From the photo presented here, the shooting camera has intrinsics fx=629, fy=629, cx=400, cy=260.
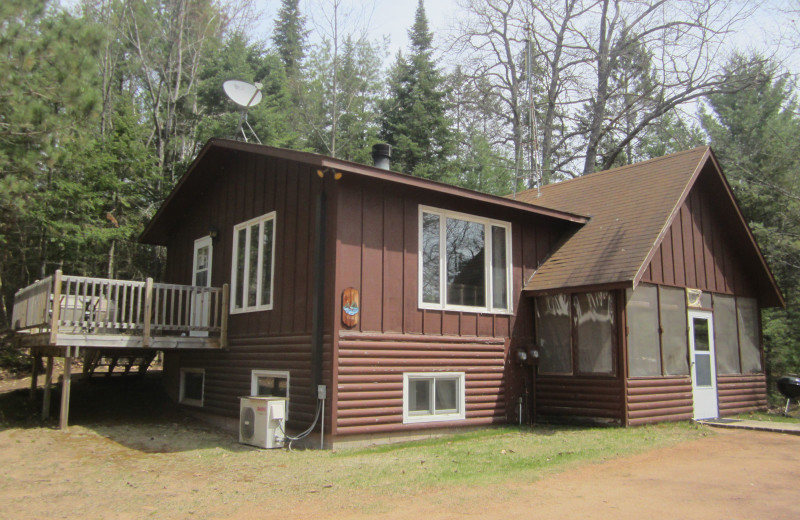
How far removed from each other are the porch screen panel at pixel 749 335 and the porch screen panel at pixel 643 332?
3.57 m

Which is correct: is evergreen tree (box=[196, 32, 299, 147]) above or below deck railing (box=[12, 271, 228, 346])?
above

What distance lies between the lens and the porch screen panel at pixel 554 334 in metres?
11.7

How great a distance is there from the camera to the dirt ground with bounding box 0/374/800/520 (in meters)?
5.88

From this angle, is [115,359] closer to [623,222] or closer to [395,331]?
[395,331]

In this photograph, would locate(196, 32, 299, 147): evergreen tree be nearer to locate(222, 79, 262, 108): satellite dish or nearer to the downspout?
locate(222, 79, 262, 108): satellite dish

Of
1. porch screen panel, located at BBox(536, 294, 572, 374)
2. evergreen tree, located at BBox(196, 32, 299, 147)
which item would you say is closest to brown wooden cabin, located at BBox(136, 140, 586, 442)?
porch screen panel, located at BBox(536, 294, 572, 374)

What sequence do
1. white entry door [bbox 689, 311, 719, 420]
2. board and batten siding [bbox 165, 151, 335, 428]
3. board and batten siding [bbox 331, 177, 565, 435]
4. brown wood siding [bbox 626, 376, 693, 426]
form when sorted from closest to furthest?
board and batten siding [bbox 331, 177, 565, 435], board and batten siding [bbox 165, 151, 335, 428], brown wood siding [bbox 626, 376, 693, 426], white entry door [bbox 689, 311, 719, 420]

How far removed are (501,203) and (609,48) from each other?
1778 centimetres

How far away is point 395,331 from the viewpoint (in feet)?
33.2

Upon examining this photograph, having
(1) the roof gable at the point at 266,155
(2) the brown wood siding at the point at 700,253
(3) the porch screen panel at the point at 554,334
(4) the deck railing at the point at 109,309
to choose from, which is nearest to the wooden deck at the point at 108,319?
(4) the deck railing at the point at 109,309

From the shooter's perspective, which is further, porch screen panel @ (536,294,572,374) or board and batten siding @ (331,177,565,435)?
porch screen panel @ (536,294,572,374)

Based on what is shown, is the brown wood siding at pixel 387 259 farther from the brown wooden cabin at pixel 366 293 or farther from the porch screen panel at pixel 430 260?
the porch screen panel at pixel 430 260

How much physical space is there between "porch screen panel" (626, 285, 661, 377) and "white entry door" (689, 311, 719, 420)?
1316 mm

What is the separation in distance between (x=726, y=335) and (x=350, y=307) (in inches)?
341
